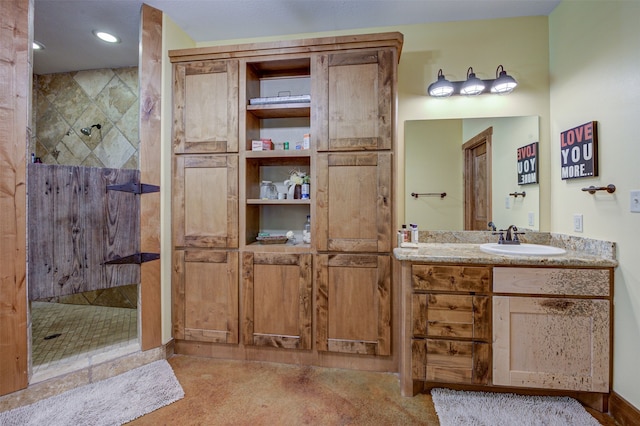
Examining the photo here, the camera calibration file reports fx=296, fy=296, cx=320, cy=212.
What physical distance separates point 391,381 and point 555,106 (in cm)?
233

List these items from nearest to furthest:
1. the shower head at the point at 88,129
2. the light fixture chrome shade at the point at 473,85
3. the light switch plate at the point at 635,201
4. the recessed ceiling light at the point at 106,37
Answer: the light switch plate at the point at 635,201, the light fixture chrome shade at the point at 473,85, the recessed ceiling light at the point at 106,37, the shower head at the point at 88,129

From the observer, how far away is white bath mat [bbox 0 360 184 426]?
5.32ft

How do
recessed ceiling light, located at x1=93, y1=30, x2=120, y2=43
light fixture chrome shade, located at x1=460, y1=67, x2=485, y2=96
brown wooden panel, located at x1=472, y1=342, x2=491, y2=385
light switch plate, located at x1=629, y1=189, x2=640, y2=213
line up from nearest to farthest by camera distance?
light switch plate, located at x1=629, y1=189, x2=640, y2=213, brown wooden panel, located at x1=472, y1=342, x2=491, y2=385, light fixture chrome shade, located at x1=460, y1=67, x2=485, y2=96, recessed ceiling light, located at x1=93, y1=30, x2=120, y2=43

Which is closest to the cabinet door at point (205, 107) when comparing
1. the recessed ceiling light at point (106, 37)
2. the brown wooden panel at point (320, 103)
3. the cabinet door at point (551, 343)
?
the brown wooden panel at point (320, 103)

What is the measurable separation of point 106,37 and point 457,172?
124 inches

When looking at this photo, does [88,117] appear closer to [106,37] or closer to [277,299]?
[106,37]

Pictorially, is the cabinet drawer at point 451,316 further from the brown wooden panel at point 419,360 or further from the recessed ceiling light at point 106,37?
the recessed ceiling light at point 106,37

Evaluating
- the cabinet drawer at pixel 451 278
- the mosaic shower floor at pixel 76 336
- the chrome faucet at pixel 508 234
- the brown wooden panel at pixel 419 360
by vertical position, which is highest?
the chrome faucet at pixel 508 234

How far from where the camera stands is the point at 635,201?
154cm

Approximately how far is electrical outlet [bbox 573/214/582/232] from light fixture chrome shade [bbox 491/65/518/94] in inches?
40.2

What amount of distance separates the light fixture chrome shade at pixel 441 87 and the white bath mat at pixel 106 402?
276 centimetres

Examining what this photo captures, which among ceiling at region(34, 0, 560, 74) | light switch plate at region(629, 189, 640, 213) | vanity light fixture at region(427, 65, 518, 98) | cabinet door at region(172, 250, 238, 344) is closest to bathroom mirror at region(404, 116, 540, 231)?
vanity light fixture at region(427, 65, 518, 98)

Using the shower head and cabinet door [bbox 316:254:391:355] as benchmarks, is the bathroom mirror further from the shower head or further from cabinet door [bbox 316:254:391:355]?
the shower head

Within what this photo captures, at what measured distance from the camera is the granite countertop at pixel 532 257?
1.68 meters
